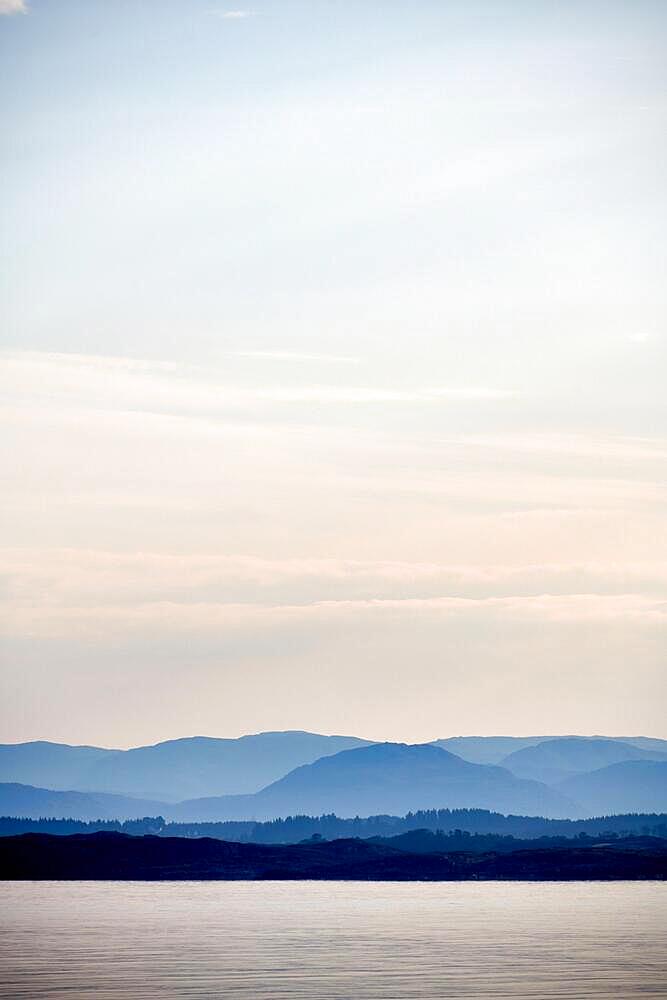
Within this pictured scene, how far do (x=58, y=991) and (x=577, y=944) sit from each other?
60056 millimetres

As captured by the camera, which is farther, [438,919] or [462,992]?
[438,919]

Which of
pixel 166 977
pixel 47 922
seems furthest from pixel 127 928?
pixel 166 977

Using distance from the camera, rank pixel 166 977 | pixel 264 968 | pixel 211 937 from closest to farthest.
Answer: pixel 166 977
pixel 264 968
pixel 211 937

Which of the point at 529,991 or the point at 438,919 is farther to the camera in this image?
the point at 438,919

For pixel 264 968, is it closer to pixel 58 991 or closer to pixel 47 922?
pixel 58 991

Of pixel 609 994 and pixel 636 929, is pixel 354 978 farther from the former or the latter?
pixel 636 929

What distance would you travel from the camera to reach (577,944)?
146500 mm

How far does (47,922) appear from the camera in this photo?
183 meters

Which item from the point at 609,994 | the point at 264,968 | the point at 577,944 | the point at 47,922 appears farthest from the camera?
the point at 47,922

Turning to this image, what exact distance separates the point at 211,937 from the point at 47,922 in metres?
32.9

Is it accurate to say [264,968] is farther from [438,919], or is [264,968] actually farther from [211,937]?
[438,919]

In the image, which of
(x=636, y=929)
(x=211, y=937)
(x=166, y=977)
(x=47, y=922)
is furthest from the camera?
(x=47, y=922)

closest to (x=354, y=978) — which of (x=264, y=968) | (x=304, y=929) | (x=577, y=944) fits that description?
(x=264, y=968)

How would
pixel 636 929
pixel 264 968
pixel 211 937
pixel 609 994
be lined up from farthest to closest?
pixel 636 929, pixel 211 937, pixel 264 968, pixel 609 994
